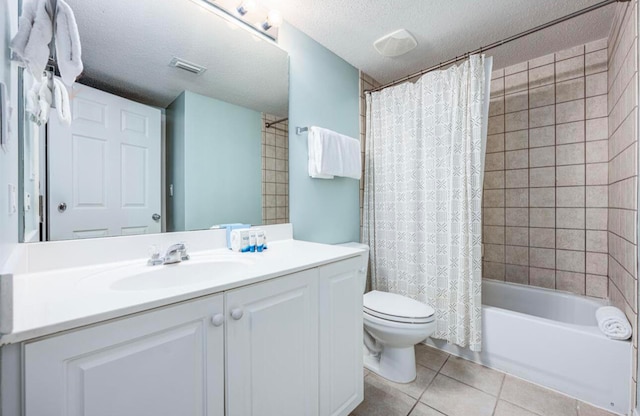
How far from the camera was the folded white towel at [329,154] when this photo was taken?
1.72 meters

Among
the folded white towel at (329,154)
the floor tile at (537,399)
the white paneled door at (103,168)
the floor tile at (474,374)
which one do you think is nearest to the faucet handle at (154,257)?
the white paneled door at (103,168)

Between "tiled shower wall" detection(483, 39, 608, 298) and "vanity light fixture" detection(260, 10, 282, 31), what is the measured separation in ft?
6.08

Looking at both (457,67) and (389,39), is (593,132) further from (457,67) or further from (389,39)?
(389,39)

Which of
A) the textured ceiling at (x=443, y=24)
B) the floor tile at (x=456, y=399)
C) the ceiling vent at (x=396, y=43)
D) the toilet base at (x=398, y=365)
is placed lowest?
the floor tile at (x=456, y=399)

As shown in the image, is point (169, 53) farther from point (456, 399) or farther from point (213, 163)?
point (456, 399)

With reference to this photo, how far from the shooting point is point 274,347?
89 cm

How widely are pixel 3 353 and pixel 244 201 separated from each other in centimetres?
105

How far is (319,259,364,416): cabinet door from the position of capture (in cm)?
108

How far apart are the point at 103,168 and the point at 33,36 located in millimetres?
449

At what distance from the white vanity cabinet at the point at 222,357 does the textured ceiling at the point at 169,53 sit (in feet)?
3.11

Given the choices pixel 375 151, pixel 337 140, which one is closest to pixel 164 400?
pixel 337 140

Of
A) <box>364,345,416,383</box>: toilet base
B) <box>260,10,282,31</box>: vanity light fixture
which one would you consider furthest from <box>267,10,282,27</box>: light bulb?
<box>364,345,416,383</box>: toilet base

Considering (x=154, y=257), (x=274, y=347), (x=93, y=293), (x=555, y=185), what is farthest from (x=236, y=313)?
(x=555, y=185)

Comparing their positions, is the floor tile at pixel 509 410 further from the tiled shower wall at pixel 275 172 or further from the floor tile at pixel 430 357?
the tiled shower wall at pixel 275 172
